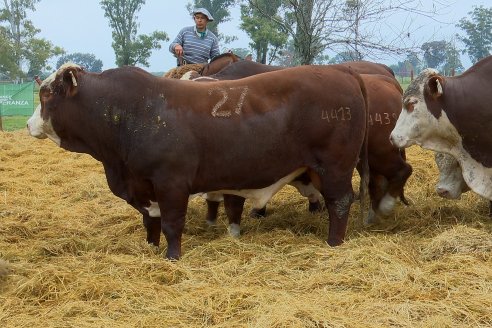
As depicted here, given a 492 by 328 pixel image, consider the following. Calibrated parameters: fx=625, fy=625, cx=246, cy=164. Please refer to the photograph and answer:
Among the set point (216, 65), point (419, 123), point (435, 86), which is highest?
point (216, 65)

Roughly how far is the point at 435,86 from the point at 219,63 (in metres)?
2.84

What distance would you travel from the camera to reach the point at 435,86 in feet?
16.2

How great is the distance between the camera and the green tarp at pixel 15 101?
15.3 meters

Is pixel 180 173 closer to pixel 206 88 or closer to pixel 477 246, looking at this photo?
pixel 206 88

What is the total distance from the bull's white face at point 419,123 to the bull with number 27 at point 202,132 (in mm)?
330

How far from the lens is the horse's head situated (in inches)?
278

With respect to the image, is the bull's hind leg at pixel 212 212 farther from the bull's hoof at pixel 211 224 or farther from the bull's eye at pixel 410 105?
the bull's eye at pixel 410 105

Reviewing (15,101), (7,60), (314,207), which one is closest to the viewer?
(314,207)

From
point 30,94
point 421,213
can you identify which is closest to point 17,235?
point 421,213

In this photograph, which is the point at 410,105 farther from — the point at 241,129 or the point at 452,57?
the point at 452,57

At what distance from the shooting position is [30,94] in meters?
15.4

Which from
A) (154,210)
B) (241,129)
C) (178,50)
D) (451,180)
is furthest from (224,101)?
(178,50)

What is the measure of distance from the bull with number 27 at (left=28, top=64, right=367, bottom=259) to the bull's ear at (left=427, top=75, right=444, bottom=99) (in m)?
0.53

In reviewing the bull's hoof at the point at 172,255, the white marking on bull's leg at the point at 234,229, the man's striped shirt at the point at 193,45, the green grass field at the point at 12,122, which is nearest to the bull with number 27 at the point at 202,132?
the bull's hoof at the point at 172,255
